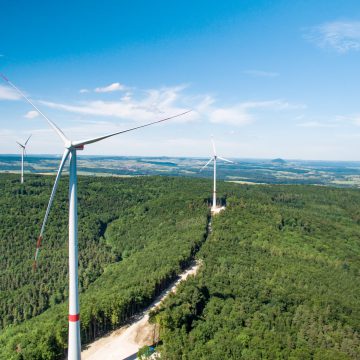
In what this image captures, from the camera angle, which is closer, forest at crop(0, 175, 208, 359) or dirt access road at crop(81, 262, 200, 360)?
dirt access road at crop(81, 262, 200, 360)

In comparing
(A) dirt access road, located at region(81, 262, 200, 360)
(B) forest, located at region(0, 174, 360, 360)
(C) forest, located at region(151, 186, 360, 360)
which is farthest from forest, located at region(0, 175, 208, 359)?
(C) forest, located at region(151, 186, 360, 360)

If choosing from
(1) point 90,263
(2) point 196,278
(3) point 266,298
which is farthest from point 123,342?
(1) point 90,263

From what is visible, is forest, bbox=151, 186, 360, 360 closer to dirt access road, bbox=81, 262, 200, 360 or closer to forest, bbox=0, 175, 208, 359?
dirt access road, bbox=81, 262, 200, 360

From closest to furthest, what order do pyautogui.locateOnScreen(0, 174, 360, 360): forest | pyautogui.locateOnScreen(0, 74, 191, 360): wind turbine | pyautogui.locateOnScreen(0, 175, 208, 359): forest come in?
1. pyautogui.locateOnScreen(0, 74, 191, 360): wind turbine
2. pyautogui.locateOnScreen(0, 174, 360, 360): forest
3. pyautogui.locateOnScreen(0, 175, 208, 359): forest

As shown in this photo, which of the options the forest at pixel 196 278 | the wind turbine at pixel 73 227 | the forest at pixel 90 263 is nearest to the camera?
the wind turbine at pixel 73 227

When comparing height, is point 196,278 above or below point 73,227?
below

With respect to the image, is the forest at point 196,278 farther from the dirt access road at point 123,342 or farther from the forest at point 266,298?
the dirt access road at point 123,342

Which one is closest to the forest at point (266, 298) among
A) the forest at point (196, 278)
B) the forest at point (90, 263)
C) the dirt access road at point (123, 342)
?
the forest at point (196, 278)

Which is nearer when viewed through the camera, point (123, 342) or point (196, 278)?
point (123, 342)

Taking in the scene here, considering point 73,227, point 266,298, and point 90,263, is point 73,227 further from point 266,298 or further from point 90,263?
point 90,263
